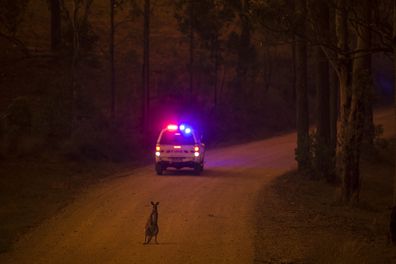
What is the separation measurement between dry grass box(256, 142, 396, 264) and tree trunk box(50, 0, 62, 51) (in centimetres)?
2315

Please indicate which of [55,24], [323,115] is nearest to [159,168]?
[323,115]

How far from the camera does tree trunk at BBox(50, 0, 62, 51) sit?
4208 centimetres

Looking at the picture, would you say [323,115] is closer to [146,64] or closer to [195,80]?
[146,64]

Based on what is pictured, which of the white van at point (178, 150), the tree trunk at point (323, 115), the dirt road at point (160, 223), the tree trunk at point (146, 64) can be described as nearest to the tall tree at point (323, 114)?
the tree trunk at point (323, 115)

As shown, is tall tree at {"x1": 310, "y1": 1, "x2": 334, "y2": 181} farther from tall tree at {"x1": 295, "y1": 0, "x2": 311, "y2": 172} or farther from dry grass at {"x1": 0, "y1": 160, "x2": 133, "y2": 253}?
dry grass at {"x1": 0, "y1": 160, "x2": 133, "y2": 253}

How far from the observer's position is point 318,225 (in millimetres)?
15078

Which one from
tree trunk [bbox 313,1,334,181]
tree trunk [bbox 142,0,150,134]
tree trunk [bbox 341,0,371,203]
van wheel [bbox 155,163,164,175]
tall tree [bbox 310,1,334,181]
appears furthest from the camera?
tree trunk [bbox 142,0,150,134]

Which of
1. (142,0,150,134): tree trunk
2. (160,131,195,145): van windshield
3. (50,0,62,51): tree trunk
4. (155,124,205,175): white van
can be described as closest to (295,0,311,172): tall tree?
(155,124,205,175): white van

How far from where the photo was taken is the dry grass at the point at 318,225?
37.1 feet

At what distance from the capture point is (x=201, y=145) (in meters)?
25.5

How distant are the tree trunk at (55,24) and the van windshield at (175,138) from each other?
1971 cm

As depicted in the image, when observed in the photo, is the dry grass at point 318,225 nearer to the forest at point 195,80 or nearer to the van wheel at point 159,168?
the forest at point 195,80

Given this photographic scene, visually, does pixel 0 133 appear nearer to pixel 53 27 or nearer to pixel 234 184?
pixel 234 184

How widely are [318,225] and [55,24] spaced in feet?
104
